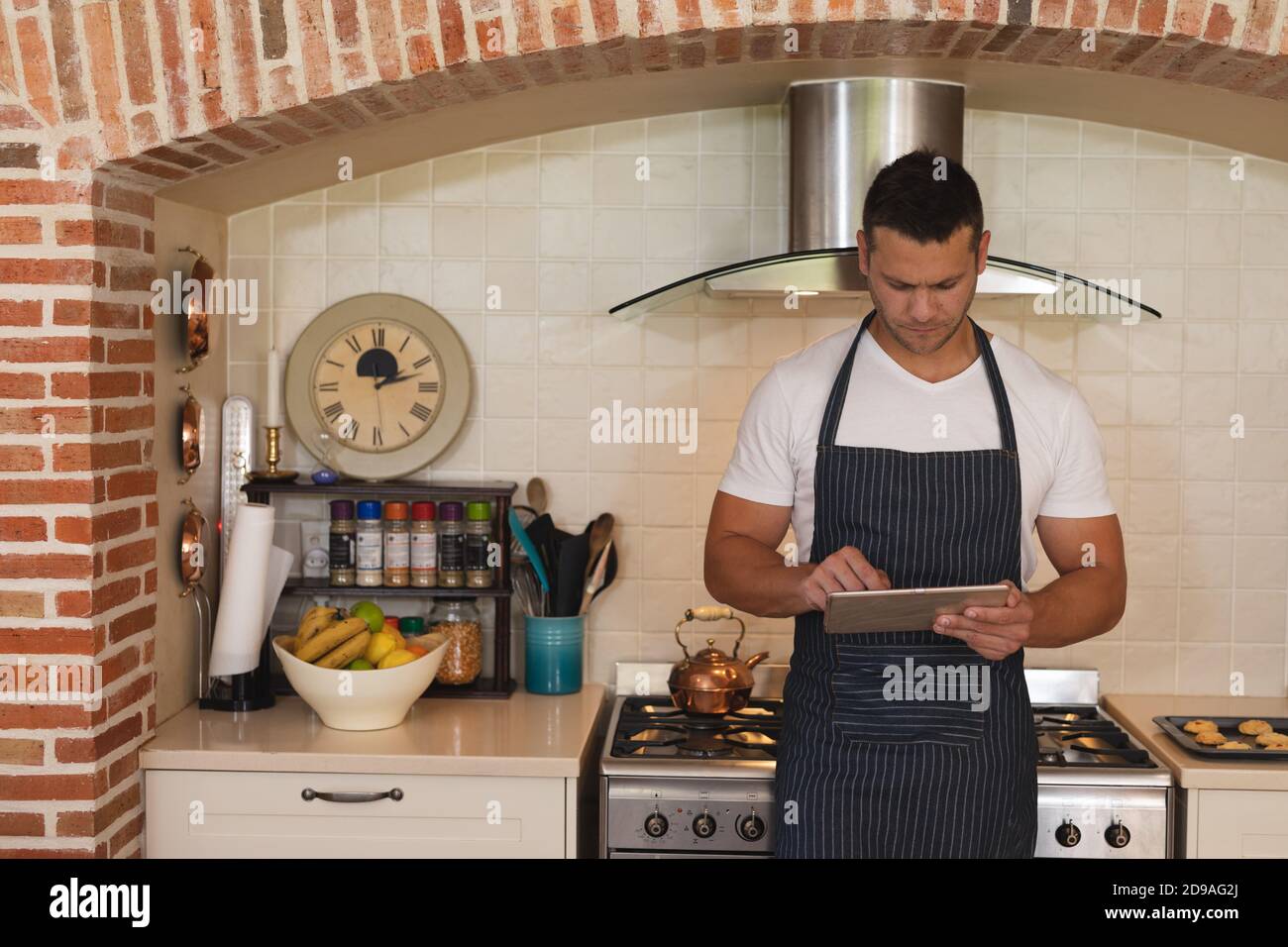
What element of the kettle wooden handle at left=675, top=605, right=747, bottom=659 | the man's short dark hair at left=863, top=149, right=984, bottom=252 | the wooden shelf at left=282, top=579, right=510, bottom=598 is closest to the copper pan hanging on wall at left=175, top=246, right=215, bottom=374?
the wooden shelf at left=282, top=579, right=510, bottom=598

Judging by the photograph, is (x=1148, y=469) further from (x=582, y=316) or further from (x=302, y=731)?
(x=302, y=731)

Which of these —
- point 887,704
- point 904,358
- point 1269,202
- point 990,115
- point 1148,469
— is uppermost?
point 990,115

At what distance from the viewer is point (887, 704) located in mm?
2297

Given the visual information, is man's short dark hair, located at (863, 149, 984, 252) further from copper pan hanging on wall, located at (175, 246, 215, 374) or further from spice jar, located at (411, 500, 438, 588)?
copper pan hanging on wall, located at (175, 246, 215, 374)

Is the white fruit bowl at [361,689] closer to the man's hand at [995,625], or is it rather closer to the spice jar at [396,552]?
the spice jar at [396,552]

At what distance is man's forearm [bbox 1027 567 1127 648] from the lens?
219 centimetres

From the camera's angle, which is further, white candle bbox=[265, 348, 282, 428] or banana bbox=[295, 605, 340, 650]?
white candle bbox=[265, 348, 282, 428]

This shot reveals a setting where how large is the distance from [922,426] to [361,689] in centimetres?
131

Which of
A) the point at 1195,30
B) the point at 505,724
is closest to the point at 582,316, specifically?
the point at 505,724

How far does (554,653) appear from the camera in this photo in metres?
3.15

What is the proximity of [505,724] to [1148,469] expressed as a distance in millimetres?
1710

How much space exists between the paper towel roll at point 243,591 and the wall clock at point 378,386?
368 millimetres

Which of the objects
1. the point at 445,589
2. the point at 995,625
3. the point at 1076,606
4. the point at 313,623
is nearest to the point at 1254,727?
the point at 1076,606

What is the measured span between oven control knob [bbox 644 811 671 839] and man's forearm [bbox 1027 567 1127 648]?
0.85m
